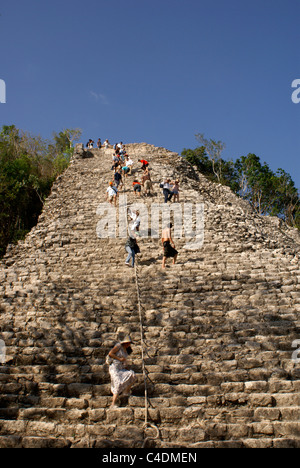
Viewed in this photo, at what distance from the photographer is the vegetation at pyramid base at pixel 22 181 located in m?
16.4

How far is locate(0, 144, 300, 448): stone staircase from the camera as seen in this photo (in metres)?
3.34

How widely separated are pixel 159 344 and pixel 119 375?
123 centimetres

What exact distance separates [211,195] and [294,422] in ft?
52.6

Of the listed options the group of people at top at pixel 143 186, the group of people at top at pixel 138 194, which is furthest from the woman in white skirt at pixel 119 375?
the group of people at top at pixel 143 186

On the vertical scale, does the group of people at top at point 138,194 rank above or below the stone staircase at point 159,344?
above

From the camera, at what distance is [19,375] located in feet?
14.1

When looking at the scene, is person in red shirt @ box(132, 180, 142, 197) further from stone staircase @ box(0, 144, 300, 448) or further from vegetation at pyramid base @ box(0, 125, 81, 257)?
vegetation at pyramid base @ box(0, 125, 81, 257)

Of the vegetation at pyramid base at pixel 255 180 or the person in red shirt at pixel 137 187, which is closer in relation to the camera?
the person in red shirt at pixel 137 187

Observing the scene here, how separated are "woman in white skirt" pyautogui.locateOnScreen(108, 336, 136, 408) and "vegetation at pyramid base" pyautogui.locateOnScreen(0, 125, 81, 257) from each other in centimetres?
1292

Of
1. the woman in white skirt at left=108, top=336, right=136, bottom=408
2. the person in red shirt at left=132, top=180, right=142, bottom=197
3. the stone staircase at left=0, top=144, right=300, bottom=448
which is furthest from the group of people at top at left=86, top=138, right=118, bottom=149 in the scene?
the woman in white skirt at left=108, top=336, right=136, bottom=408

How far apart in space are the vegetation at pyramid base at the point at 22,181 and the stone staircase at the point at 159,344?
7.88 m

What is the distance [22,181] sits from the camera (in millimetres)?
17906

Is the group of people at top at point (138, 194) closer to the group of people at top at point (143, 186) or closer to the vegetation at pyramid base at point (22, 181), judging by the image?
the group of people at top at point (143, 186)

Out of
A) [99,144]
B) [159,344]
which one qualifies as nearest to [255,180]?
[99,144]
